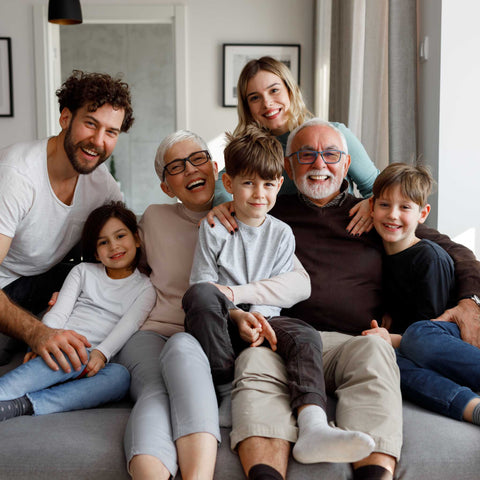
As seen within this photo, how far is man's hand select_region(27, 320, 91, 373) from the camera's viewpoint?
159 cm

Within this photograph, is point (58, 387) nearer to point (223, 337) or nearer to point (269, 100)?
point (223, 337)

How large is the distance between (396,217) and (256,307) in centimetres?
57

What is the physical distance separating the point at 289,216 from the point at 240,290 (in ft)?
1.55

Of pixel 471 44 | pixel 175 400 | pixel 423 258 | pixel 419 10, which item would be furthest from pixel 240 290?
pixel 419 10

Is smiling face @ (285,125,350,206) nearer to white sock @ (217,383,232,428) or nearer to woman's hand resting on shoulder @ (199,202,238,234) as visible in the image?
woman's hand resting on shoulder @ (199,202,238,234)

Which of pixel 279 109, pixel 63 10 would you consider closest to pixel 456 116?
pixel 279 109

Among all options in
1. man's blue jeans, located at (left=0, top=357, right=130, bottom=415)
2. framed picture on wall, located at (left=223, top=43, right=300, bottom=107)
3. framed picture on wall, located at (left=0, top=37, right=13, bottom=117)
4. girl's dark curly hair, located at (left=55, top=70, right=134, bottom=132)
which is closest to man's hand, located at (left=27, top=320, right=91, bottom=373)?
man's blue jeans, located at (left=0, top=357, right=130, bottom=415)

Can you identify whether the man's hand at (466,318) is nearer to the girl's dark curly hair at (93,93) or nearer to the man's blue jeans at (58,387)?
the man's blue jeans at (58,387)

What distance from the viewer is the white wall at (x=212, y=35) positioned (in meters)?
5.06

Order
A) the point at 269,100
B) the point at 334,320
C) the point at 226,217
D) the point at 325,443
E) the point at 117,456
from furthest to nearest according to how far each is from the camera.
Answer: the point at 269,100
the point at 334,320
the point at 226,217
the point at 117,456
the point at 325,443

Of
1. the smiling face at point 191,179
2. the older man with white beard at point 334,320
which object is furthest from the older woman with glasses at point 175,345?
the older man with white beard at point 334,320

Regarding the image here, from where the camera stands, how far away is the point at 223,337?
61.5 inches

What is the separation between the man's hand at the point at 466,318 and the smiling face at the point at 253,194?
0.65 m

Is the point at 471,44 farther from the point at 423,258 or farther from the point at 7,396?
the point at 7,396
